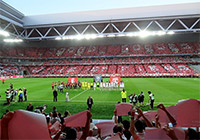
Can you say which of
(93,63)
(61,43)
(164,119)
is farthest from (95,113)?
(61,43)

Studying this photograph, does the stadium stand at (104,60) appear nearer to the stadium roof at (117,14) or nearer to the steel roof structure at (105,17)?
the steel roof structure at (105,17)

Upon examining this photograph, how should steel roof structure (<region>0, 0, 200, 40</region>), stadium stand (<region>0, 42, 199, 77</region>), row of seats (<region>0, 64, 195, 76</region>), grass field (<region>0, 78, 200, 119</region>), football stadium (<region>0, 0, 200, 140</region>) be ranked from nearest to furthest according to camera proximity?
football stadium (<region>0, 0, 200, 140</region>)
grass field (<region>0, 78, 200, 119</region>)
steel roof structure (<region>0, 0, 200, 40</region>)
row of seats (<region>0, 64, 195, 76</region>)
stadium stand (<region>0, 42, 199, 77</region>)

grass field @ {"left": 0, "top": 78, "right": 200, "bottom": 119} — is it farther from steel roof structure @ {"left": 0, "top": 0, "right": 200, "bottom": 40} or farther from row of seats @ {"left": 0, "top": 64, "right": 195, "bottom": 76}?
row of seats @ {"left": 0, "top": 64, "right": 195, "bottom": 76}

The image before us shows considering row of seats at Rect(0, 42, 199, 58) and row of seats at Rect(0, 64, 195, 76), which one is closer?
row of seats at Rect(0, 64, 195, 76)

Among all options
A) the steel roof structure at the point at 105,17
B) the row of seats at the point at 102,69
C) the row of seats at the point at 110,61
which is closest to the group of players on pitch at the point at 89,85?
the steel roof structure at the point at 105,17

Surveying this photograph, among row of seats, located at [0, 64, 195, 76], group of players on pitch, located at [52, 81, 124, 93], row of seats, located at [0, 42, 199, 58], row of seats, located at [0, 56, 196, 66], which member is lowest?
group of players on pitch, located at [52, 81, 124, 93]

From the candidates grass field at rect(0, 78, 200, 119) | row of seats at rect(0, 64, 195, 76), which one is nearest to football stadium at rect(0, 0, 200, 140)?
grass field at rect(0, 78, 200, 119)

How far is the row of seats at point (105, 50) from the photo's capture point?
152 feet

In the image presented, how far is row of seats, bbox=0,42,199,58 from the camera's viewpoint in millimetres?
46312

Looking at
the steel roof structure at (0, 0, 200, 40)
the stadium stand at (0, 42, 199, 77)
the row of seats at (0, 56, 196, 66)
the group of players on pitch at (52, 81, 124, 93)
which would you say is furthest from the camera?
the row of seats at (0, 56, 196, 66)

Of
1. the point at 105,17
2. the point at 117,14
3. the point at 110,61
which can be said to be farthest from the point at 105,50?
the point at 117,14

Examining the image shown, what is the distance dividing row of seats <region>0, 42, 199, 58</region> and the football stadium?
0.29 meters

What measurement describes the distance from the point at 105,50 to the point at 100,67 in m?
10.4

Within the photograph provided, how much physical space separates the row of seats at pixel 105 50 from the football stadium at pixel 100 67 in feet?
0.96
